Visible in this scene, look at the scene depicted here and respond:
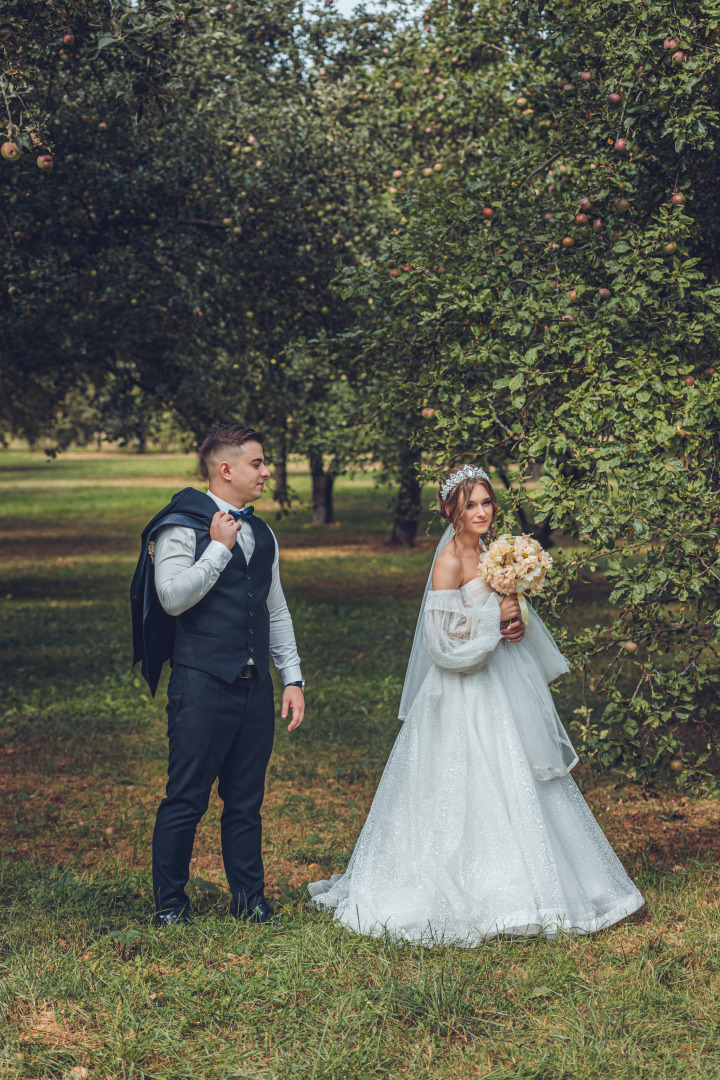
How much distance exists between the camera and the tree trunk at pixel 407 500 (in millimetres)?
13477

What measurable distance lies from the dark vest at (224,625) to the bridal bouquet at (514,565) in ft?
3.31

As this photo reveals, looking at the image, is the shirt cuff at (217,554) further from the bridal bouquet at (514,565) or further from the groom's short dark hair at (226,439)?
the bridal bouquet at (514,565)

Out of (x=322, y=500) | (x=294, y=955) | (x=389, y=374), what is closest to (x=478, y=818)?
(x=294, y=955)

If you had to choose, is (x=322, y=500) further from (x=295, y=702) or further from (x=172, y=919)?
(x=172, y=919)

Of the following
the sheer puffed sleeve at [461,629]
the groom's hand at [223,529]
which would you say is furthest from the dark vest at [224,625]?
the sheer puffed sleeve at [461,629]

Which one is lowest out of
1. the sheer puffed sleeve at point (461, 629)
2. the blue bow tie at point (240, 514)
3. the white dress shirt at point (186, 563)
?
the sheer puffed sleeve at point (461, 629)

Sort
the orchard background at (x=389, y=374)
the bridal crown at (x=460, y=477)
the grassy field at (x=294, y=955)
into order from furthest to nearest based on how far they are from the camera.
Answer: the bridal crown at (x=460, y=477), the orchard background at (x=389, y=374), the grassy field at (x=294, y=955)

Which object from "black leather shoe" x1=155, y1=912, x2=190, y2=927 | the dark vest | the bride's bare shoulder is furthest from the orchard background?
A: the dark vest

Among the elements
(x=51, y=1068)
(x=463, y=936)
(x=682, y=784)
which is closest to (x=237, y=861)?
(x=463, y=936)

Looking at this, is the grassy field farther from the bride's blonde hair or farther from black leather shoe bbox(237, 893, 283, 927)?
the bride's blonde hair

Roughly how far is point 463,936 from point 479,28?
25.9 ft

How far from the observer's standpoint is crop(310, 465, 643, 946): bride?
14.3 feet

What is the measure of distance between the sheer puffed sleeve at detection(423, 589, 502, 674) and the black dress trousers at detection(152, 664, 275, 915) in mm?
760

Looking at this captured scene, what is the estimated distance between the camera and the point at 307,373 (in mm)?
12141
